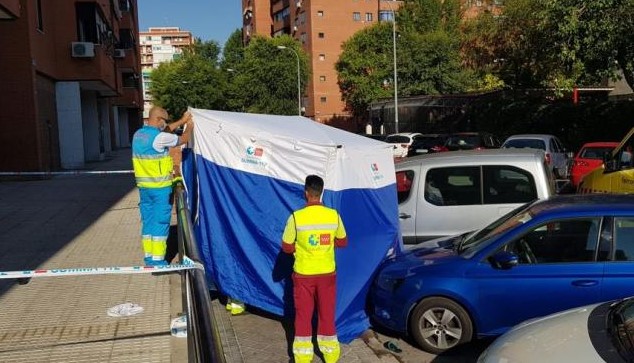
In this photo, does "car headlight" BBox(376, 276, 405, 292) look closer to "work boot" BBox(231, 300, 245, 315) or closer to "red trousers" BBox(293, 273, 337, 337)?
"red trousers" BBox(293, 273, 337, 337)

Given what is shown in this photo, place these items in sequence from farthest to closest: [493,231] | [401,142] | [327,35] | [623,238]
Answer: [327,35], [401,142], [493,231], [623,238]

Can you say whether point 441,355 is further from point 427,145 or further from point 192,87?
point 192,87

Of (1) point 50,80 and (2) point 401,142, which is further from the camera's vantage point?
(2) point 401,142

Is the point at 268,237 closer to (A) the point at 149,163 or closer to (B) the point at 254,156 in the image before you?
(B) the point at 254,156

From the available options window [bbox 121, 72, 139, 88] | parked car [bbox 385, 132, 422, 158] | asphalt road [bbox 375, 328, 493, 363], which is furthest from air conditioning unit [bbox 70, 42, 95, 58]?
window [bbox 121, 72, 139, 88]

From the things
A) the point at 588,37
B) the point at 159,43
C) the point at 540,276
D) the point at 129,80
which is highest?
the point at 159,43

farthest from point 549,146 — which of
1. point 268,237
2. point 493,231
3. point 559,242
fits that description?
point 268,237

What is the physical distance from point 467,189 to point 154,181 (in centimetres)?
399

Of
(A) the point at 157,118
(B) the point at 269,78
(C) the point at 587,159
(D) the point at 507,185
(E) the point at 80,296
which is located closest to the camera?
(E) the point at 80,296

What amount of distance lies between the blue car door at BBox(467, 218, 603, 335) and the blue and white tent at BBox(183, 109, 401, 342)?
1.23 m

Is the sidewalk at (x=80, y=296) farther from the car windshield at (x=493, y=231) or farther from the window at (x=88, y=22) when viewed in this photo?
the window at (x=88, y=22)

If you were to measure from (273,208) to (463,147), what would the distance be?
18552 millimetres

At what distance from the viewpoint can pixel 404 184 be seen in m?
8.46

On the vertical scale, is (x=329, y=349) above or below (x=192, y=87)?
below
